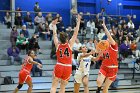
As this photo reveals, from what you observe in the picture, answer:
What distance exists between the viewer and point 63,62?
9453 mm

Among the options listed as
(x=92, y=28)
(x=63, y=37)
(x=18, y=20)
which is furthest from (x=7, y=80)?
(x=92, y=28)

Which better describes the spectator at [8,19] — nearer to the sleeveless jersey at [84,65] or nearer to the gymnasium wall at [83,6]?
the gymnasium wall at [83,6]

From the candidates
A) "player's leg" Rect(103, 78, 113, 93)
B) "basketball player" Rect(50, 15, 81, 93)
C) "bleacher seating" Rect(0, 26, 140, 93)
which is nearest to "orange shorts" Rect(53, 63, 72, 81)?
"basketball player" Rect(50, 15, 81, 93)

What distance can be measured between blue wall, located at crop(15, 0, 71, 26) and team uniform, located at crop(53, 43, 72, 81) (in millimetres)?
16568

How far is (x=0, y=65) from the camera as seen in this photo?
18.0 m

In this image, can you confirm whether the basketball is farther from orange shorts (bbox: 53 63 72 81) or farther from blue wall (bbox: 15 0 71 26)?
blue wall (bbox: 15 0 71 26)

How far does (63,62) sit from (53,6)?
18.0 metres

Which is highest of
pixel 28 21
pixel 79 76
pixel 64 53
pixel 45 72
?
pixel 64 53

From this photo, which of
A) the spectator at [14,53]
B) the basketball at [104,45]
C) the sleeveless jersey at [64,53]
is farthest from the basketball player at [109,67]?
the spectator at [14,53]

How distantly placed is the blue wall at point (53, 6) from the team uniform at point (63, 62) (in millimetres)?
16568

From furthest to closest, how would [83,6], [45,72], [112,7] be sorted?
[112,7], [83,6], [45,72]

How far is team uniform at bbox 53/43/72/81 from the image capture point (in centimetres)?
938

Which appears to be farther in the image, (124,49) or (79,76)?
(124,49)

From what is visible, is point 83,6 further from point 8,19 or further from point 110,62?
point 110,62
